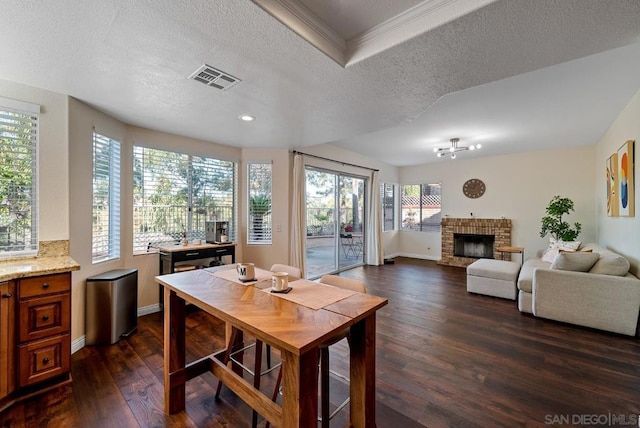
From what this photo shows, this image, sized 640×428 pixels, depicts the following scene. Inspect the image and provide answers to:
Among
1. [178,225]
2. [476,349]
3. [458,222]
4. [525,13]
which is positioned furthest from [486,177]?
[178,225]

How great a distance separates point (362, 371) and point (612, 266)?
137 inches

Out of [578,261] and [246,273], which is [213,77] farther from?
[578,261]

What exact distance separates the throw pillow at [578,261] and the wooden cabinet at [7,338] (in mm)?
5365

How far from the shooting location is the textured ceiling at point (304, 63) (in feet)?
4.59

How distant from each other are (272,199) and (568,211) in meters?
5.89

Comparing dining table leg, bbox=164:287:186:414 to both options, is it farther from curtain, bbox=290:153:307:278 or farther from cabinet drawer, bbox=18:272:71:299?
curtain, bbox=290:153:307:278

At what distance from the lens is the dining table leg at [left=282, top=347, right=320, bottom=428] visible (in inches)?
42.3

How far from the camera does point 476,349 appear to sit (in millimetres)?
2598

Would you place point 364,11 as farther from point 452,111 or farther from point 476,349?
point 476,349

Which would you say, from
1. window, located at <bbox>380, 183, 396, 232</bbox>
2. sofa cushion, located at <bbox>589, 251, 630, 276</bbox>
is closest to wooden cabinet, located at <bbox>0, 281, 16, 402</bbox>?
sofa cushion, located at <bbox>589, 251, 630, 276</bbox>

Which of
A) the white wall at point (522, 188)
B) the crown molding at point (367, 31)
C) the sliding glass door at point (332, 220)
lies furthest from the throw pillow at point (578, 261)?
the sliding glass door at point (332, 220)

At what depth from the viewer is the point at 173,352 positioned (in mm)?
1822

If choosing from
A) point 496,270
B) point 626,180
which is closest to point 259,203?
point 496,270

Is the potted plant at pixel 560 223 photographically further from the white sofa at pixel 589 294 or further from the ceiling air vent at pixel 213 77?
the ceiling air vent at pixel 213 77
